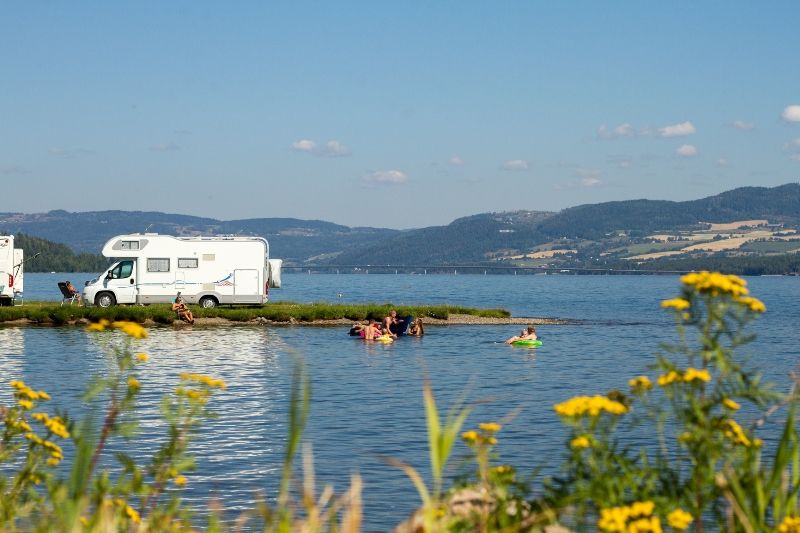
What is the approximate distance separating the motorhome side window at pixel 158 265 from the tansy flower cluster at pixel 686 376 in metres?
45.0

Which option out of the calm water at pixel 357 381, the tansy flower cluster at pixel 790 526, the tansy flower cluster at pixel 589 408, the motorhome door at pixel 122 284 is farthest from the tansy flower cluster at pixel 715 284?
the motorhome door at pixel 122 284

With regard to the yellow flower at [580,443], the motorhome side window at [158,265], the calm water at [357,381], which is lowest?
the calm water at [357,381]

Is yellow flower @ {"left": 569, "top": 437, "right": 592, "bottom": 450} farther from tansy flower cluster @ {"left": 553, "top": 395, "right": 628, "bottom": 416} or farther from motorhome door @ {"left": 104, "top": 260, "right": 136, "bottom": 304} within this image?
motorhome door @ {"left": 104, "top": 260, "right": 136, "bottom": 304}

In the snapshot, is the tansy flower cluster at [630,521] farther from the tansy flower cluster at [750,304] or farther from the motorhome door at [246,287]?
the motorhome door at [246,287]

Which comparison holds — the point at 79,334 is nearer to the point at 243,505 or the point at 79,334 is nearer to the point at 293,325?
the point at 293,325

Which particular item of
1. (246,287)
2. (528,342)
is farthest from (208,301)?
(528,342)

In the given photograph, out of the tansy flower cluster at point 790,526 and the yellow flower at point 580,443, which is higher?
the yellow flower at point 580,443

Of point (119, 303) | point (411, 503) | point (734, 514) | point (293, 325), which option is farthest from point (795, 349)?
point (734, 514)

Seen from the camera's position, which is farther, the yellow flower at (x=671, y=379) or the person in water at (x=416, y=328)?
the person in water at (x=416, y=328)

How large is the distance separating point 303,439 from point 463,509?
13.2m

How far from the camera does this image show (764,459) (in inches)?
648

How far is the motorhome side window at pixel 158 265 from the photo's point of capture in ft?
162

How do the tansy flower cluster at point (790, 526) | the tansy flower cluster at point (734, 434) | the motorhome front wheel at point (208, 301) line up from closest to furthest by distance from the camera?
the tansy flower cluster at point (790, 526), the tansy flower cluster at point (734, 434), the motorhome front wheel at point (208, 301)

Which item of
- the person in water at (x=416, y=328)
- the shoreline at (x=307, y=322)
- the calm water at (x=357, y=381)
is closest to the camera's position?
the calm water at (x=357, y=381)
